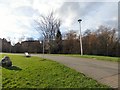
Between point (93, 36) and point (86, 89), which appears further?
point (93, 36)

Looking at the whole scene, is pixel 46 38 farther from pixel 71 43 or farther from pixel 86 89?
pixel 71 43

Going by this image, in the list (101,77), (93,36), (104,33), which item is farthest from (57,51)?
(101,77)

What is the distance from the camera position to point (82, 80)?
8445mm

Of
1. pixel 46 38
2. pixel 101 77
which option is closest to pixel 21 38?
pixel 46 38

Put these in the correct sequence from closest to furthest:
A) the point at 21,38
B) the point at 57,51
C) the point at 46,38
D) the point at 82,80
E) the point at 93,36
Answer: the point at 82,80
the point at 46,38
the point at 57,51
the point at 93,36
the point at 21,38

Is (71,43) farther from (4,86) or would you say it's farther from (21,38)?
(4,86)

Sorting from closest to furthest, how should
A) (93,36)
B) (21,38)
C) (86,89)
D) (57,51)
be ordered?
(86,89) → (57,51) → (93,36) → (21,38)

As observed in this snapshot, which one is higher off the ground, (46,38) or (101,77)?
(46,38)

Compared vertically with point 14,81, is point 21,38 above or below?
above

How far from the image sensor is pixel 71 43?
1999 inches

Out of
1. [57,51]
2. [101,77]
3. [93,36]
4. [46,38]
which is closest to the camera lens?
[101,77]

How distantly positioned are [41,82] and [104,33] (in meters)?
47.3

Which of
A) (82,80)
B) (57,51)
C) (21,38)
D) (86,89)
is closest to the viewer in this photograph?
(86,89)

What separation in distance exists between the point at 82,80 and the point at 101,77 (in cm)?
144
